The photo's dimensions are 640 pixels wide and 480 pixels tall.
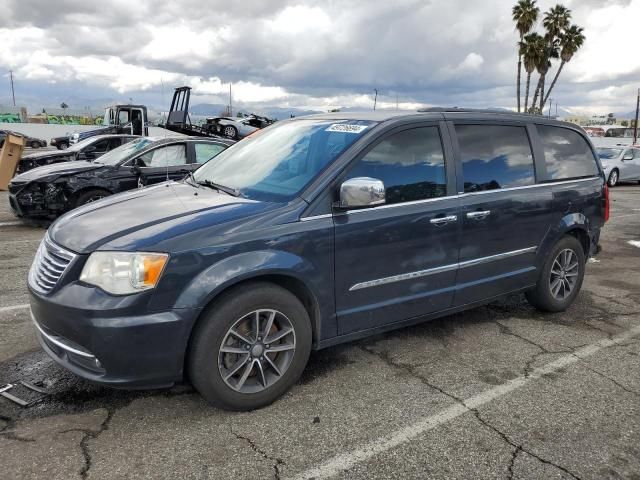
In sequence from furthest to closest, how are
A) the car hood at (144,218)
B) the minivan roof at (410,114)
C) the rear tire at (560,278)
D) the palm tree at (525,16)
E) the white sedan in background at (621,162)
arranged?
the palm tree at (525,16) < the white sedan in background at (621,162) < the rear tire at (560,278) < the minivan roof at (410,114) < the car hood at (144,218)

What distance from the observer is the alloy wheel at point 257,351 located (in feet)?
9.95

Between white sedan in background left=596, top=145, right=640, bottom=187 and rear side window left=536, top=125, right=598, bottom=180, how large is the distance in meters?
15.8

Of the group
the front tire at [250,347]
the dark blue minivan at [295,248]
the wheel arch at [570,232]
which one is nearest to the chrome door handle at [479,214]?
the dark blue minivan at [295,248]

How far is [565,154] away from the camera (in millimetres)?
4914

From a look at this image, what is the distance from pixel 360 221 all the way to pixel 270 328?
2.87 feet

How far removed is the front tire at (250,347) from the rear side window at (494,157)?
1.75 m

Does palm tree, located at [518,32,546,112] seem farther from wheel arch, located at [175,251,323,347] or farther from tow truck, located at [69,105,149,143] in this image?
wheel arch, located at [175,251,323,347]

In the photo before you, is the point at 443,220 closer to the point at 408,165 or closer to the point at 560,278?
the point at 408,165

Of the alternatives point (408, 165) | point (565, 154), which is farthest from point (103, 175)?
point (565, 154)

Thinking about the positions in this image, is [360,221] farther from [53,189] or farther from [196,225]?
[53,189]

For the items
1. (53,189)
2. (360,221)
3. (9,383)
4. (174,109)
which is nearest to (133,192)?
(9,383)

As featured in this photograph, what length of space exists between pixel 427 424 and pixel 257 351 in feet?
3.49

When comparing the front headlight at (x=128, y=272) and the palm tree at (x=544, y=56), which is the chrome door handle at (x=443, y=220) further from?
the palm tree at (x=544, y=56)

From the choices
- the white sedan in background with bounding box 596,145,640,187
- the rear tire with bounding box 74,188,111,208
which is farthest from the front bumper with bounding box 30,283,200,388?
the white sedan in background with bounding box 596,145,640,187
